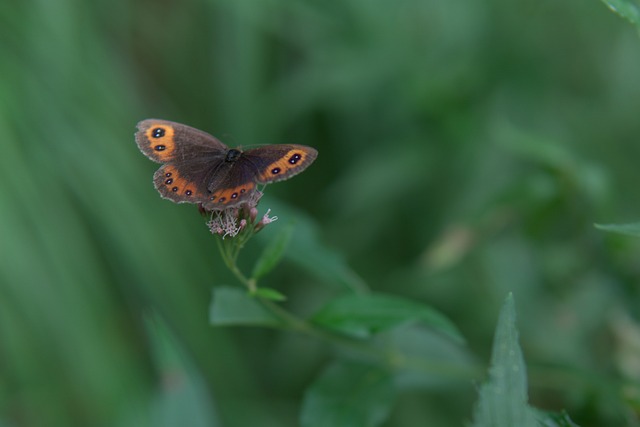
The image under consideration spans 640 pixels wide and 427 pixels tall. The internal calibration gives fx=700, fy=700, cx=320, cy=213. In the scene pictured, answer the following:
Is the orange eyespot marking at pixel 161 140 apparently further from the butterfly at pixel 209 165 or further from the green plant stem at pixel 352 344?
the green plant stem at pixel 352 344

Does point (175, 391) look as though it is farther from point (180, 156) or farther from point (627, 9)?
point (627, 9)

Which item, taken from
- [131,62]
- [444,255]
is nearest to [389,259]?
[444,255]

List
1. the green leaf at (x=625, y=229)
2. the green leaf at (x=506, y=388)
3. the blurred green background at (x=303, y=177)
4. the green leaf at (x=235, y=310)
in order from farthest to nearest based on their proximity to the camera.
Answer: the blurred green background at (x=303, y=177), the green leaf at (x=235, y=310), the green leaf at (x=625, y=229), the green leaf at (x=506, y=388)

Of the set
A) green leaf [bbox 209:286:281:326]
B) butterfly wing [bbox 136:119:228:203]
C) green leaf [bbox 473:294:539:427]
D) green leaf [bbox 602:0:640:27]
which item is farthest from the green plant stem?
green leaf [bbox 602:0:640:27]

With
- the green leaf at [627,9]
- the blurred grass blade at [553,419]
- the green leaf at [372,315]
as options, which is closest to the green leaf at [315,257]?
the green leaf at [372,315]

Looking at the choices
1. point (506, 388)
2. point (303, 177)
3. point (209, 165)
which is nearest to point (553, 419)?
point (506, 388)

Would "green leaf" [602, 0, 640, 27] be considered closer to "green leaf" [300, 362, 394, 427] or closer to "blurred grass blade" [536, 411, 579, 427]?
"blurred grass blade" [536, 411, 579, 427]

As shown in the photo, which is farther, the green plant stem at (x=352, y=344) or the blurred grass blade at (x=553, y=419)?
the green plant stem at (x=352, y=344)
